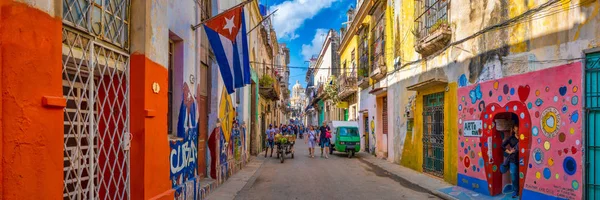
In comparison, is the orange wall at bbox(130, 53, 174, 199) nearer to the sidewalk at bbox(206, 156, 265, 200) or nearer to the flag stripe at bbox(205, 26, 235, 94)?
the flag stripe at bbox(205, 26, 235, 94)

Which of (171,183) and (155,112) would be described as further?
(171,183)

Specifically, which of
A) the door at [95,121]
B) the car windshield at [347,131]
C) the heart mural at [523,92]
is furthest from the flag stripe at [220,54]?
the car windshield at [347,131]

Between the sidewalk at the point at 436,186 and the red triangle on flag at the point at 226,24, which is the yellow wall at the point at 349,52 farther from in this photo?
the red triangle on flag at the point at 226,24

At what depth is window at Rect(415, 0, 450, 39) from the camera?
1218 cm

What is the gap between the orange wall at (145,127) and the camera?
5875mm

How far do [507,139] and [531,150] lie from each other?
98 cm

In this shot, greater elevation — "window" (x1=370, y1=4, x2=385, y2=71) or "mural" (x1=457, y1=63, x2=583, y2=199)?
"window" (x1=370, y1=4, x2=385, y2=71)

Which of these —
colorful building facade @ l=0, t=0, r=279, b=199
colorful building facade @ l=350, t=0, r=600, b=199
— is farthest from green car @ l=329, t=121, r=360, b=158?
colorful building facade @ l=0, t=0, r=279, b=199

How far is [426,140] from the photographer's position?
13.6 metres

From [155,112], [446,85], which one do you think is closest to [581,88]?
[446,85]

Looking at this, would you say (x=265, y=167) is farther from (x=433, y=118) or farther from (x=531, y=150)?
(x=531, y=150)

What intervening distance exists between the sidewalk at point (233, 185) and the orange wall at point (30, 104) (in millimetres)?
5689

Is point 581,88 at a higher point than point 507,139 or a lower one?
higher

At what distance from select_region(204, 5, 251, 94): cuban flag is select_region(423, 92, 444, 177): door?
6.04 meters
